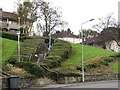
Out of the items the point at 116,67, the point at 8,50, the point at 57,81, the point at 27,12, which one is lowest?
the point at 57,81

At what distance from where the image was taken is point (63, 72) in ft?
130

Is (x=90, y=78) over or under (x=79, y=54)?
under

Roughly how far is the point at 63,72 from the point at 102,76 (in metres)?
A: 8.96

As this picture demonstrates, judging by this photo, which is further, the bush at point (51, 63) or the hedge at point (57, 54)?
the hedge at point (57, 54)

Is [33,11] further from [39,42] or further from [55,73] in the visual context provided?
[55,73]

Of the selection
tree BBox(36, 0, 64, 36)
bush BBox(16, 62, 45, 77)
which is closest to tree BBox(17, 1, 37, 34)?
tree BBox(36, 0, 64, 36)

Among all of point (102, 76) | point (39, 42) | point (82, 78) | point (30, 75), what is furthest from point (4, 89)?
point (39, 42)

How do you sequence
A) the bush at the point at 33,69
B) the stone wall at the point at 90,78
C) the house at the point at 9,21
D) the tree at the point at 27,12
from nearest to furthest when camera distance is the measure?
the bush at the point at 33,69 < the stone wall at the point at 90,78 < the tree at the point at 27,12 < the house at the point at 9,21

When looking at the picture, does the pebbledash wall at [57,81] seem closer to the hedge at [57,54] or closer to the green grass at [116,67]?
the green grass at [116,67]

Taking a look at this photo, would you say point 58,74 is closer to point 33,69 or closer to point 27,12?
point 33,69

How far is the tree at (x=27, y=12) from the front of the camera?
69.7 m

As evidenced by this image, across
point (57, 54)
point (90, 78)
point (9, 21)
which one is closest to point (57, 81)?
point (90, 78)

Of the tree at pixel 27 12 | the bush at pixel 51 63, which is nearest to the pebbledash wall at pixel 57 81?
the bush at pixel 51 63

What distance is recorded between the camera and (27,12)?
229ft
